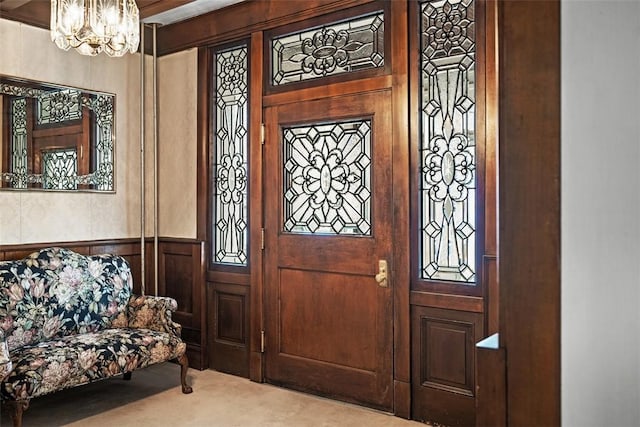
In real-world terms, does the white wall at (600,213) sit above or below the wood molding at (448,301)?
above

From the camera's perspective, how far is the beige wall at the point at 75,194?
3779mm

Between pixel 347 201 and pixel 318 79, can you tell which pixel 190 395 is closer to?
pixel 347 201

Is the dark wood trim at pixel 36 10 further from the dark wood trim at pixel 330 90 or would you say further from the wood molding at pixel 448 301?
the wood molding at pixel 448 301

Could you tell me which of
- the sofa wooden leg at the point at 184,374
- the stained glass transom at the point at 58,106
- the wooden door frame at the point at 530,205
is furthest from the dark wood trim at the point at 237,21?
the wooden door frame at the point at 530,205

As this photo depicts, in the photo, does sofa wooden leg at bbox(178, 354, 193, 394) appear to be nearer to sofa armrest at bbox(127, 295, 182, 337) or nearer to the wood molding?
sofa armrest at bbox(127, 295, 182, 337)

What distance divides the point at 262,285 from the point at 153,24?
7.53 feet

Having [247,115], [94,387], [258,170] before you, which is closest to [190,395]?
[94,387]

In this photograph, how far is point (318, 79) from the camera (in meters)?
3.73

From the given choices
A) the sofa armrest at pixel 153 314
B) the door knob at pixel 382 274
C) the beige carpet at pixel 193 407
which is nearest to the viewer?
the beige carpet at pixel 193 407

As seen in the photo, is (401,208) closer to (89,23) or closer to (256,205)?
(256,205)

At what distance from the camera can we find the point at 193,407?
3.52 meters

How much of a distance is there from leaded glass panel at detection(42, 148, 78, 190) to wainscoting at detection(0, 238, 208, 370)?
17.8 inches


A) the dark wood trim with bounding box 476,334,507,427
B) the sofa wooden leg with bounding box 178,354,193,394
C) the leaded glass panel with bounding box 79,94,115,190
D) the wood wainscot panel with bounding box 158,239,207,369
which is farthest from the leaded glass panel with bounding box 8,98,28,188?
the dark wood trim with bounding box 476,334,507,427

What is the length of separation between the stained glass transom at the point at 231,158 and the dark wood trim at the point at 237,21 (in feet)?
0.51
